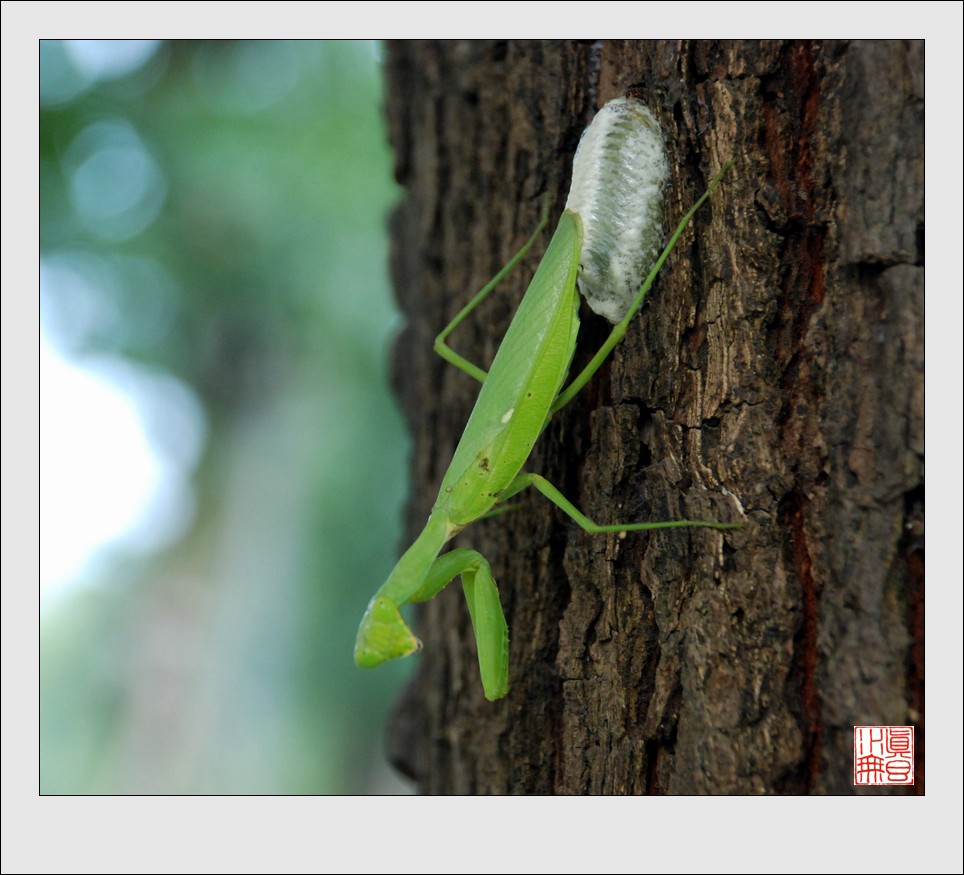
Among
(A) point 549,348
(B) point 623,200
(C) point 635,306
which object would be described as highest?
(B) point 623,200

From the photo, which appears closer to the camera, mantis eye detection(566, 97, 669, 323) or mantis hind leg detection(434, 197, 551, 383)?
mantis eye detection(566, 97, 669, 323)

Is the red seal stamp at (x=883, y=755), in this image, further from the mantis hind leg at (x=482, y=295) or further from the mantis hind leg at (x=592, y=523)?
the mantis hind leg at (x=482, y=295)

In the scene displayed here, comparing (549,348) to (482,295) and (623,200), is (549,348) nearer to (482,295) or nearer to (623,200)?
(623,200)

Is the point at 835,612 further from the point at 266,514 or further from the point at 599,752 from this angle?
the point at 266,514

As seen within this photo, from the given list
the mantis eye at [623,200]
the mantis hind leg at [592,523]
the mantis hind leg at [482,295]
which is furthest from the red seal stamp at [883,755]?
the mantis hind leg at [482,295]

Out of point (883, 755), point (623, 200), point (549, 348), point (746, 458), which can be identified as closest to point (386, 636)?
point (549, 348)

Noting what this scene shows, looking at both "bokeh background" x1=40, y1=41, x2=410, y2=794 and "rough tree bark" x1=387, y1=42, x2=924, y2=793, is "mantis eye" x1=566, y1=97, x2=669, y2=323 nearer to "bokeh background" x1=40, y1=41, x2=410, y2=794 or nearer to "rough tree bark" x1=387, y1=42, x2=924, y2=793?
"rough tree bark" x1=387, y1=42, x2=924, y2=793

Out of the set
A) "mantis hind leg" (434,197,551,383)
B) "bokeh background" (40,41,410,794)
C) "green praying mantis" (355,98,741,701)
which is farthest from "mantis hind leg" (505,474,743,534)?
"bokeh background" (40,41,410,794)
